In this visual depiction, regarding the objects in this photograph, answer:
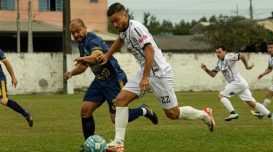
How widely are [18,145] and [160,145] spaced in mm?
2294

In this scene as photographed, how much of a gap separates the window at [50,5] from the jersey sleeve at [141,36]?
163 ft

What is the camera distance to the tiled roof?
51.9m

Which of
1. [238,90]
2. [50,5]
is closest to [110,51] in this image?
[238,90]

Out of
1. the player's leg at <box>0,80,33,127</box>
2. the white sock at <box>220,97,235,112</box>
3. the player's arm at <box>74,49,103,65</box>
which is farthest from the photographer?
the white sock at <box>220,97,235,112</box>

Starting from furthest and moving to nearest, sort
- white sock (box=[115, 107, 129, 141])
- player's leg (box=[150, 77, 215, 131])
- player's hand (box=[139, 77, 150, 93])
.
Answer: player's leg (box=[150, 77, 215, 131]) < white sock (box=[115, 107, 129, 141]) < player's hand (box=[139, 77, 150, 93])

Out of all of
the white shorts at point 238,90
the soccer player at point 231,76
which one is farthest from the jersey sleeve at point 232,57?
the white shorts at point 238,90

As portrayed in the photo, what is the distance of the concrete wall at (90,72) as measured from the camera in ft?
105

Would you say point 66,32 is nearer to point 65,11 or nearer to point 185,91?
point 65,11

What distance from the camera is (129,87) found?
884 centimetres

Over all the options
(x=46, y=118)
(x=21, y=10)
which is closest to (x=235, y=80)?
(x=46, y=118)

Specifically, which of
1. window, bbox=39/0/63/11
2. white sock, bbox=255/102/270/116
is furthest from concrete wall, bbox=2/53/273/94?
window, bbox=39/0/63/11

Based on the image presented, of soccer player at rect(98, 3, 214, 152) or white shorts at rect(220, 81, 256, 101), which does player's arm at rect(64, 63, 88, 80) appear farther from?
white shorts at rect(220, 81, 256, 101)

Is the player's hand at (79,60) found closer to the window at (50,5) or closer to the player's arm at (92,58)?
the player's arm at (92,58)

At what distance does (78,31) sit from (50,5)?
4949cm
